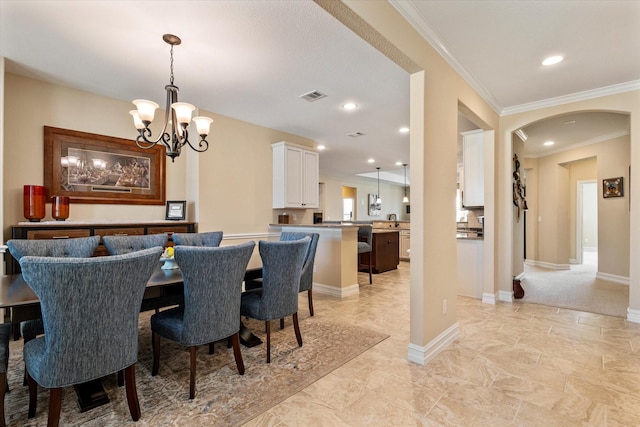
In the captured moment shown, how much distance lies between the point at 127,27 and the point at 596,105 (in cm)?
469

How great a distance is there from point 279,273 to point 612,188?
5941mm

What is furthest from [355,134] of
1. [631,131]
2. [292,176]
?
[631,131]

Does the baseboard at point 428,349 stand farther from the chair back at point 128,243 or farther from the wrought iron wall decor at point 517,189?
the wrought iron wall decor at point 517,189

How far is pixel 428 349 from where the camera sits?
234cm

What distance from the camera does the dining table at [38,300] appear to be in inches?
60.8

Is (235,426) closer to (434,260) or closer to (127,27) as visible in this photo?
(434,260)

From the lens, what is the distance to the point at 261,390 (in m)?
1.96

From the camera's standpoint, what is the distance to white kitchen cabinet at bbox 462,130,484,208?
4223mm

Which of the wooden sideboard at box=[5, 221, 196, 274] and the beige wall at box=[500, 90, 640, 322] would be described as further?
the beige wall at box=[500, 90, 640, 322]

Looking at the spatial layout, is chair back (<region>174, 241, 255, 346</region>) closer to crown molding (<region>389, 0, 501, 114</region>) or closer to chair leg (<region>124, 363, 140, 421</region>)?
chair leg (<region>124, 363, 140, 421</region>)

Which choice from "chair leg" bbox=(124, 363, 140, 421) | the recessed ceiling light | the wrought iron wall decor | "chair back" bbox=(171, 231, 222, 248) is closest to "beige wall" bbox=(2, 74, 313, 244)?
"chair back" bbox=(171, 231, 222, 248)

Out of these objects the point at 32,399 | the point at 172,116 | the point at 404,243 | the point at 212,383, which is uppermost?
the point at 172,116

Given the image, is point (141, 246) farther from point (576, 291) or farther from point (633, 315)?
point (576, 291)

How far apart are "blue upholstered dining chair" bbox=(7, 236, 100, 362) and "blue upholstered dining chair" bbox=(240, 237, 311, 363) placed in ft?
4.47
